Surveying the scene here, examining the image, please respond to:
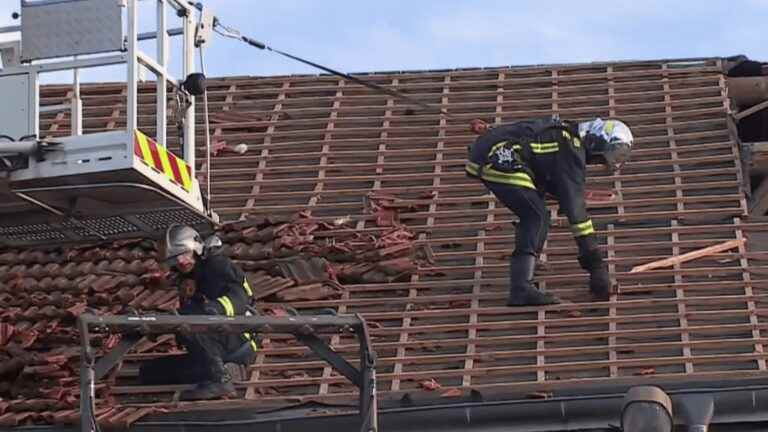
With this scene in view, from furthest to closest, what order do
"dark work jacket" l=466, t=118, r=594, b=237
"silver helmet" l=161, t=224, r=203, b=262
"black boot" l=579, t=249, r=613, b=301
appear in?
"dark work jacket" l=466, t=118, r=594, b=237, "black boot" l=579, t=249, r=613, b=301, "silver helmet" l=161, t=224, r=203, b=262

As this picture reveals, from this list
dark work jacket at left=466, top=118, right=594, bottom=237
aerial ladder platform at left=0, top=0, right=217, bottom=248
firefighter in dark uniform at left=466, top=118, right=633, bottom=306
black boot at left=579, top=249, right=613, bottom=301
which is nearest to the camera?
aerial ladder platform at left=0, top=0, right=217, bottom=248

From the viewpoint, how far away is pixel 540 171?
11164 millimetres

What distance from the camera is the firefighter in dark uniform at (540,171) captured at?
10812mm

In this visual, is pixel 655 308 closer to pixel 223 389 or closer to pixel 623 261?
pixel 623 261

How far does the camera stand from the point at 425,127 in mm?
13344

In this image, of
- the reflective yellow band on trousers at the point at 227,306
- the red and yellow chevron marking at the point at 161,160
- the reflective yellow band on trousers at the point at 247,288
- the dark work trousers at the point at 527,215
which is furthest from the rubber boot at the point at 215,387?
the dark work trousers at the point at 527,215

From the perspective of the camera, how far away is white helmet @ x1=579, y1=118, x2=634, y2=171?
1111 centimetres

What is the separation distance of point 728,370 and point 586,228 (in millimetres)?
1500

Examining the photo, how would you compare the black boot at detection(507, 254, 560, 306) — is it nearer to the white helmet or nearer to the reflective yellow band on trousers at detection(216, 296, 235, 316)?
the white helmet

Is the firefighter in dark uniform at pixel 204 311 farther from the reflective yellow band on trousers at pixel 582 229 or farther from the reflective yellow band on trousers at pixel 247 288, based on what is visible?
the reflective yellow band on trousers at pixel 582 229

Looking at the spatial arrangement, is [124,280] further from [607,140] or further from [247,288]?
[607,140]

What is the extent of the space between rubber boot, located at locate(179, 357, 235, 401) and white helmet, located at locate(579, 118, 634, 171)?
2732 mm

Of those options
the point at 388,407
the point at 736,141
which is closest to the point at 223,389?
the point at 388,407

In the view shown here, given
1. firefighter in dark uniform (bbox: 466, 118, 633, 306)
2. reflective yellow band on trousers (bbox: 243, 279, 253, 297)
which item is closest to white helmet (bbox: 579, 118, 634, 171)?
firefighter in dark uniform (bbox: 466, 118, 633, 306)
